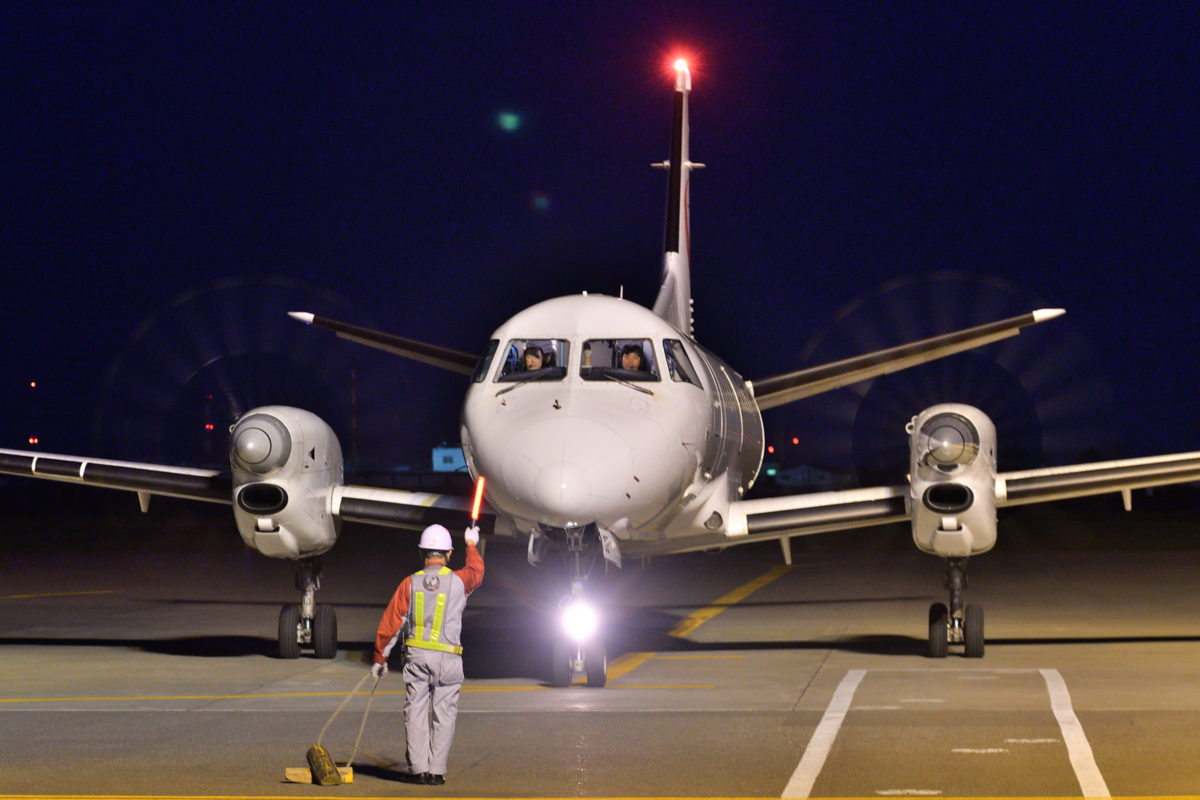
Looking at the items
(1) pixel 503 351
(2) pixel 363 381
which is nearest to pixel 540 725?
Result: (1) pixel 503 351

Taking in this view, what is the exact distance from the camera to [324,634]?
14547mm

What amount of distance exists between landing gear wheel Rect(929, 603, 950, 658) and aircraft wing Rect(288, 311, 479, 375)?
554 cm

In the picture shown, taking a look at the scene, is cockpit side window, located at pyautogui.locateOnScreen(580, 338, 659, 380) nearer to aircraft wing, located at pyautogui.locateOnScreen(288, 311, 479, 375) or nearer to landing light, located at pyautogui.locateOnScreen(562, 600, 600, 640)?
landing light, located at pyautogui.locateOnScreen(562, 600, 600, 640)

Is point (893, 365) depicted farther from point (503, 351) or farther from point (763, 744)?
point (763, 744)

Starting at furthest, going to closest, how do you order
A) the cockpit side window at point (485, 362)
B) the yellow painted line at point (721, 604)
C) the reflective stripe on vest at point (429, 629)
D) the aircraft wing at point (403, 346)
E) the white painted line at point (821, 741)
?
the yellow painted line at point (721, 604), the aircraft wing at point (403, 346), the cockpit side window at point (485, 362), the reflective stripe on vest at point (429, 629), the white painted line at point (821, 741)

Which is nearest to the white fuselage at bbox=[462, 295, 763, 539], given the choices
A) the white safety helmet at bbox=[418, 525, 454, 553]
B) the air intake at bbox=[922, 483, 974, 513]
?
the air intake at bbox=[922, 483, 974, 513]

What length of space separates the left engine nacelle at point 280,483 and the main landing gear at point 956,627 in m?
5.67

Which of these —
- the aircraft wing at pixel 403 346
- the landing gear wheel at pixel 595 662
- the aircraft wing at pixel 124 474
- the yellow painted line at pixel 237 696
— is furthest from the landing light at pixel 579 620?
the aircraft wing at pixel 403 346

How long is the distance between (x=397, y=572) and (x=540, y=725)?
18.9m

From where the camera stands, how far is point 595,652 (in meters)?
12.0

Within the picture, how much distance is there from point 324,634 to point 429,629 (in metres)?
6.41

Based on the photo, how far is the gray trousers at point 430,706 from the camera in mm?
8188

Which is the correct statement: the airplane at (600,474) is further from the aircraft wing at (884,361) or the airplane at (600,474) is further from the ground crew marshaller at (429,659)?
the ground crew marshaller at (429,659)

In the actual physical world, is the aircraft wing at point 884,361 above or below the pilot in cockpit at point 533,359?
above
